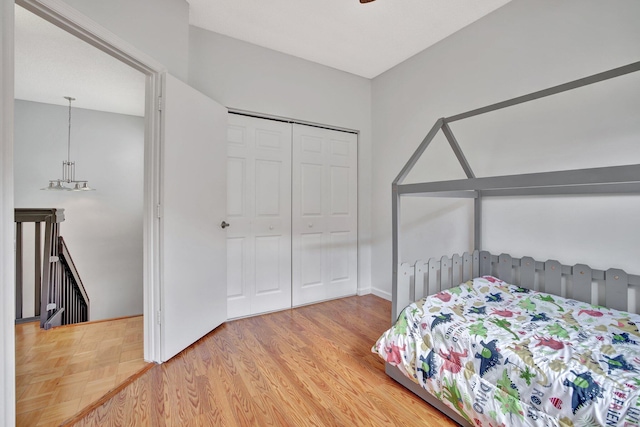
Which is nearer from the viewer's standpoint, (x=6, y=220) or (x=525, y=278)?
(x=6, y=220)

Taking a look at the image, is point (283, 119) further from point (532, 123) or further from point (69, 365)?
point (69, 365)

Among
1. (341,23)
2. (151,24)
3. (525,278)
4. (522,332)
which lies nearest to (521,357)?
(522,332)

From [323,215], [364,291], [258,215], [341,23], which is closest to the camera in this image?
Result: [341,23]

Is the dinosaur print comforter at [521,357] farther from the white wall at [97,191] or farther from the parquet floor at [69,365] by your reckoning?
the white wall at [97,191]

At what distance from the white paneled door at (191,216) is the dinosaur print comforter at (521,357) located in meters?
1.39

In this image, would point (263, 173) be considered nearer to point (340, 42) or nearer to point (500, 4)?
point (340, 42)

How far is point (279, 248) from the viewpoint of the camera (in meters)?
2.91

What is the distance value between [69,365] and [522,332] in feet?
8.88

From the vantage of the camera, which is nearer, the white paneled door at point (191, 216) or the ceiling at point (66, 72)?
the white paneled door at point (191, 216)

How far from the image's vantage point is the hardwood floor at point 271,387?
1.45 m

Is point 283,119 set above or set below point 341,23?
below

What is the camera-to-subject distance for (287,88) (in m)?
2.90

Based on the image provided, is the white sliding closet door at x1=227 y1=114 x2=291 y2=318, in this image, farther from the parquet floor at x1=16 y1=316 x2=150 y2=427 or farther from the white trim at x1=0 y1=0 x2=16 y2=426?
the white trim at x1=0 y1=0 x2=16 y2=426

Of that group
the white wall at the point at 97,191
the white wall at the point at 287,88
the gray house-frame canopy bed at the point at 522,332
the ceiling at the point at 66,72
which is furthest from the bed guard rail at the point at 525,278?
the white wall at the point at 97,191
